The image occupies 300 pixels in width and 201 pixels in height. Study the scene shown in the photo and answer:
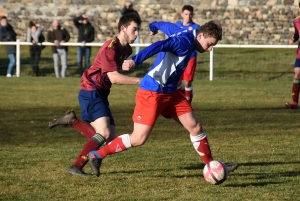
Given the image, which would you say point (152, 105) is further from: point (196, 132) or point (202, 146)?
point (202, 146)

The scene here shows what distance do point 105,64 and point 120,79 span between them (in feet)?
1.25

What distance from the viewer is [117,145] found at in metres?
7.93

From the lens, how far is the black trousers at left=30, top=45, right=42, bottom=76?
23.5m

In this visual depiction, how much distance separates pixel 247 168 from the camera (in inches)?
352

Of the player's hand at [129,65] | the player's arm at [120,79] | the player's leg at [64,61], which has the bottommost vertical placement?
the player's leg at [64,61]

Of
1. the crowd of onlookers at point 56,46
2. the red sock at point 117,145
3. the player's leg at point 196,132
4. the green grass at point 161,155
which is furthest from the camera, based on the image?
the crowd of onlookers at point 56,46

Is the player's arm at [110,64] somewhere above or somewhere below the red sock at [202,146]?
above

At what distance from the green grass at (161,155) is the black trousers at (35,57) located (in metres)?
5.39

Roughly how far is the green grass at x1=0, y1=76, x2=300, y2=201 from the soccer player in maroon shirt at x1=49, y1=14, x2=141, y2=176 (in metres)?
0.39

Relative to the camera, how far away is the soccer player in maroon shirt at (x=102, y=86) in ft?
27.0

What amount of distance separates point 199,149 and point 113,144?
0.91 metres

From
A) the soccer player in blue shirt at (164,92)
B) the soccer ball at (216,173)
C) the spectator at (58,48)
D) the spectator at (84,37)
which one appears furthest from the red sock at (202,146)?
the spectator at (84,37)

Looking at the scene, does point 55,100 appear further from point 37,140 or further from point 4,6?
point 4,6

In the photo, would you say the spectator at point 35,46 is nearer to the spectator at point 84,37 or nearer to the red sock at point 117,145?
the spectator at point 84,37
